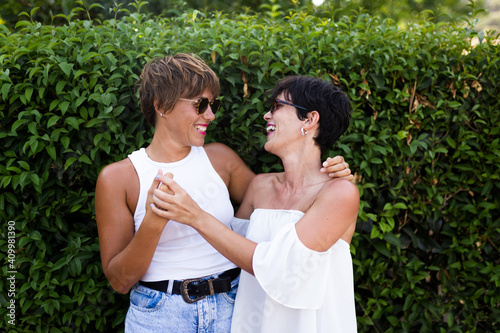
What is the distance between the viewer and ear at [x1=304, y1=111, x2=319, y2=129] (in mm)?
2293

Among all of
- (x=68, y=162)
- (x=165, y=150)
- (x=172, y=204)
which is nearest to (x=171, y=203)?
(x=172, y=204)

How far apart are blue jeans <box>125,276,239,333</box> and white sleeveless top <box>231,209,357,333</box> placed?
83 millimetres

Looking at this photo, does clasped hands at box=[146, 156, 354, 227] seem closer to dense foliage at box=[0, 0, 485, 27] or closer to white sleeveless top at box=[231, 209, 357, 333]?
white sleeveless top at box=[231, 209, 357, 333]

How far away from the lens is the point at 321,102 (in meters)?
2.30

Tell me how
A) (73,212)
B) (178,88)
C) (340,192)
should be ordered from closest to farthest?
(340,192), (178,88), (73,212)

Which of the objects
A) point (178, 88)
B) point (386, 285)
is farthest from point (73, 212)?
point (386, 285)

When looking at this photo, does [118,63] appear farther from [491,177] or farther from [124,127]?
[491,177]

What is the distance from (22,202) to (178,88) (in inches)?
49.2

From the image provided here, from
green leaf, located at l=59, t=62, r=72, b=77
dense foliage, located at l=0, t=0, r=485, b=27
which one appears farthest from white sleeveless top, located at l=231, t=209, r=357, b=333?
dense foliage, located at l=0, t=0, r=485, b=27

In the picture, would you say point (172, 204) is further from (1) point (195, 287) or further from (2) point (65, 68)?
(2) point (65, 68)

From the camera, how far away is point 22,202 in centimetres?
263

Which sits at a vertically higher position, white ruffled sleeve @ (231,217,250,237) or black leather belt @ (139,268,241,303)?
white ruffled sleeve @ (231,217,250,237)

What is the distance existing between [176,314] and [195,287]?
0.15 meters

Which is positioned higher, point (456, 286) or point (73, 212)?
point (73, 212)
